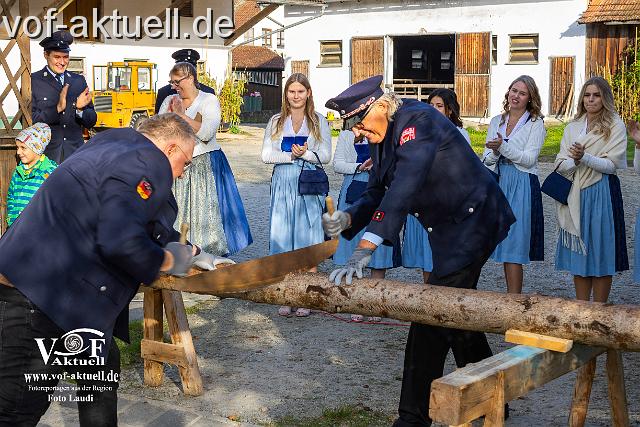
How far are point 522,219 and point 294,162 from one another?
189cm

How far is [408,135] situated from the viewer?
4.25m

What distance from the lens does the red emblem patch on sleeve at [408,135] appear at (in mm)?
4238

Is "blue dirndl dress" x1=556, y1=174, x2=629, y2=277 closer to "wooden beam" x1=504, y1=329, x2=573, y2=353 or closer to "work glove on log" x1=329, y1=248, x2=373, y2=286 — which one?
"work glove on log" x1=329, y1=248, x2=373, y2=286

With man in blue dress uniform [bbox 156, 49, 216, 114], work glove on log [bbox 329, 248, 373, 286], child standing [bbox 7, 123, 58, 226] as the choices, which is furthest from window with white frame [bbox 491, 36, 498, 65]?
work glove on log [bbox 329, 248, 373, 286]

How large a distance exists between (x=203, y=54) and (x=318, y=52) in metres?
4.35

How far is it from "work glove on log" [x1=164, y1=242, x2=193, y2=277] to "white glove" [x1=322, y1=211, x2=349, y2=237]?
0.88 m

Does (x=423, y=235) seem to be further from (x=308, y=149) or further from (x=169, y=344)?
(x=169, y=344)

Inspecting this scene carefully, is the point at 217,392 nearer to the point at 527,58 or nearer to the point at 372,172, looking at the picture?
the point at 372,172

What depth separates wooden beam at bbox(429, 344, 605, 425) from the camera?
302 centimetres

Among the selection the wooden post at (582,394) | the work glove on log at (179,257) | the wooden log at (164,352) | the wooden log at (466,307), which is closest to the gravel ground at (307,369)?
the wooden log at (164,352)

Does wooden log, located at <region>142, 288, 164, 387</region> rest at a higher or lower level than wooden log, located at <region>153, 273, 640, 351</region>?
lower

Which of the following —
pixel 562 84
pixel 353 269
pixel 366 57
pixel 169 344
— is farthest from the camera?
pixel 366 57

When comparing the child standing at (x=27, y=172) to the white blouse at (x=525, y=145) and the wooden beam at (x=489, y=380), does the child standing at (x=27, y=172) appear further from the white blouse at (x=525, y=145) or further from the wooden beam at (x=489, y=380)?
the wooden beam at (x=489, y=380)

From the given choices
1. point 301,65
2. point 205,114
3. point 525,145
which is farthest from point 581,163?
point 301,65
